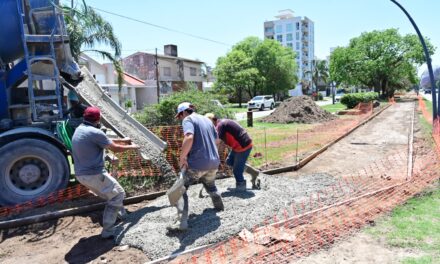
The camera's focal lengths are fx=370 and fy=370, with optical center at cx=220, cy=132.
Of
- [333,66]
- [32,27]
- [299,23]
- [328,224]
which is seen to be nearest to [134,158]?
[32,27]

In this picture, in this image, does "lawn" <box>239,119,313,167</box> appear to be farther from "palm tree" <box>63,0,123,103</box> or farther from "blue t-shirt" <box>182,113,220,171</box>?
"palm tree" <box>63,0,123,103</box>

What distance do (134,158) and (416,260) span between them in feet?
16.4

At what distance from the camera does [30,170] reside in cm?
582

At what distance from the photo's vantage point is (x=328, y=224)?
16.1 feet

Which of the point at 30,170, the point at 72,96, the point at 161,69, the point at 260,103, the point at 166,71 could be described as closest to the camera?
the point at 30,170

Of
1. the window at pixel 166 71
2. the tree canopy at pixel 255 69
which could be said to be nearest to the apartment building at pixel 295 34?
the tree canopy at pixel 255 69

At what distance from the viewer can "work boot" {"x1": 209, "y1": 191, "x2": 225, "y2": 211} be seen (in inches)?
204

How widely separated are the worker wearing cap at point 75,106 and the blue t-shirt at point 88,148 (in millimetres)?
2128

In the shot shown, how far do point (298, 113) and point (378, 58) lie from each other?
30088 millimetres

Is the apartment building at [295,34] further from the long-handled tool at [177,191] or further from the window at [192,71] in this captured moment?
the long-handled tool at [177,191]

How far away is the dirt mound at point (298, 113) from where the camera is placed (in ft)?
70.4

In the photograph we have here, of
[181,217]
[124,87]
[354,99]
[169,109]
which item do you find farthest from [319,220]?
[124,87]

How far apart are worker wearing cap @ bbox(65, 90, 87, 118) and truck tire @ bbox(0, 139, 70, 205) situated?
887 mm

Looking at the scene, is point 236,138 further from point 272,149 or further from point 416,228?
point 272,149
